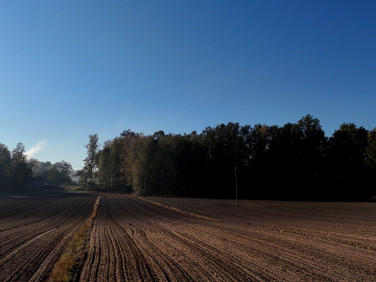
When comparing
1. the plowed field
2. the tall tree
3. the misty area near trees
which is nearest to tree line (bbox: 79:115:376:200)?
the misty area near trees

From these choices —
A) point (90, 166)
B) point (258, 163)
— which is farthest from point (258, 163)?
point (90, 166)

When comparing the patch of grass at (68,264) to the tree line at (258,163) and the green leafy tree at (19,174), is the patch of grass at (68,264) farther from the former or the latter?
the green leafy tree at (19,174)

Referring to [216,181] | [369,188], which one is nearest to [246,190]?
[216,181]

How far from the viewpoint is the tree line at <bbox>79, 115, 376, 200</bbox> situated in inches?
3337

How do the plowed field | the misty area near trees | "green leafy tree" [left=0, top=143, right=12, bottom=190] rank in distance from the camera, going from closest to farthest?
the plowed field
the misty area near trees
"green leafy tree" [left=0, top=143, right=12, bottom=190]

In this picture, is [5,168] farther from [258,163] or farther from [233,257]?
[233,257]

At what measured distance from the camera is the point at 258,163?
91938 millimetres

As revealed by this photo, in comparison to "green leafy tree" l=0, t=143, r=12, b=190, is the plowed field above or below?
below

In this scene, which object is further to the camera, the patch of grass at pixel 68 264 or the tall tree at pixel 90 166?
the tall tree at pixel 90 166

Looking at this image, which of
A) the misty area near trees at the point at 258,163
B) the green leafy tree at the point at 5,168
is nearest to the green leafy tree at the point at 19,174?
Answer: the green leafy tree at the point at 5,168

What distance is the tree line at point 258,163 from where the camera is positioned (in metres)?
84.8

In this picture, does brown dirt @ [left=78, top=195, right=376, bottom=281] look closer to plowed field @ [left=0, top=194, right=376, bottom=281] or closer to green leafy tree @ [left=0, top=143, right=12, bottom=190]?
plowed field @ [left=0, top=194, right=376, bottom=281]

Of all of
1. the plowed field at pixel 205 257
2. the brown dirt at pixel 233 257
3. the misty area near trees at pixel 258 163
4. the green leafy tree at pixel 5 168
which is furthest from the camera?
the green leafy tree at pixel 5 168

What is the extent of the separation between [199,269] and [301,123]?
288ft
